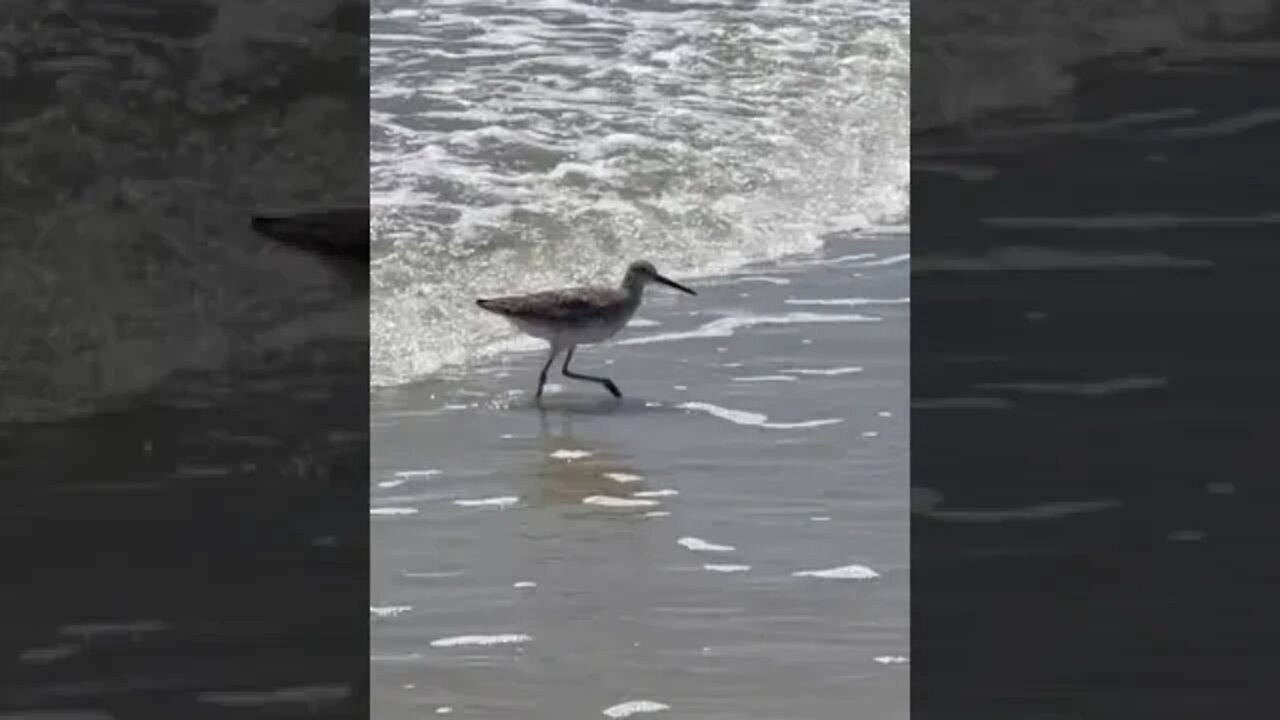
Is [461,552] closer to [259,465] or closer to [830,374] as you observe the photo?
[259,465]

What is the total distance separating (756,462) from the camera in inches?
211

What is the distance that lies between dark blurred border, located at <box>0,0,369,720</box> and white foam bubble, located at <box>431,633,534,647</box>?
0.14 metres

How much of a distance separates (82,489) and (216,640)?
3.08 feet

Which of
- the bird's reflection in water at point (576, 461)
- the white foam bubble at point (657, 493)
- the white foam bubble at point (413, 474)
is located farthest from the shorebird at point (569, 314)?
the white foam bubble at point (657, 493)

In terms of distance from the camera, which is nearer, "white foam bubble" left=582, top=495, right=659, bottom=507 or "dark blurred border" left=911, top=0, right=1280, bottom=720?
"dark blurred border" left=911, top=0, right=1280, bottom=720

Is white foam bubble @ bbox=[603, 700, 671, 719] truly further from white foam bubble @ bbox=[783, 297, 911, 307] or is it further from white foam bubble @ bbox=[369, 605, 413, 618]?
white foam bubble @ bbox=[783, 297, 911, 307]

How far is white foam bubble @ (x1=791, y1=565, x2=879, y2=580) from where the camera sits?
4.39 metres

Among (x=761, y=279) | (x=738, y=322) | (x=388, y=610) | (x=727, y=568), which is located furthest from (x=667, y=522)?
(x=761, y=279)

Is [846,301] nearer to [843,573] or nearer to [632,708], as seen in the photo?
[843,573]

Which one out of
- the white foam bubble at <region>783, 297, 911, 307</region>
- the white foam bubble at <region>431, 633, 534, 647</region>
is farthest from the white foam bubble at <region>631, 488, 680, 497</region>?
the white foam bubble at <region>783, 297, 911, 307</region>

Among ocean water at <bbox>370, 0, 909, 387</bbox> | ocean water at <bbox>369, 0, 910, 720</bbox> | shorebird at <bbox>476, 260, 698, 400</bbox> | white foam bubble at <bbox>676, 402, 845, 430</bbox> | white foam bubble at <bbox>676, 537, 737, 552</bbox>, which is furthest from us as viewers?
ocean water at <bbox>370, 0, 909, 387</bbox>

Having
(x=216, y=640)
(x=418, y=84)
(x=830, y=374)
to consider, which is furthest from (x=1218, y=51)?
(x=216, y=640)

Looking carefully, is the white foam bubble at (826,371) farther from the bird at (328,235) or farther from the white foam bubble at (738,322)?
the bird at (328,235)

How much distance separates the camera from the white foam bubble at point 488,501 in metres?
5.07
